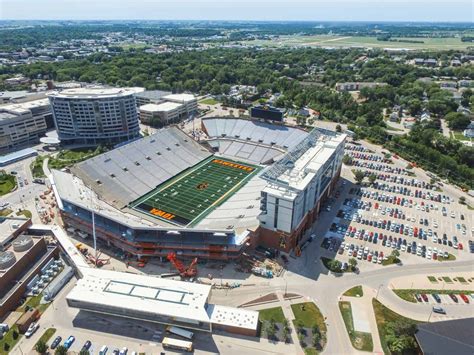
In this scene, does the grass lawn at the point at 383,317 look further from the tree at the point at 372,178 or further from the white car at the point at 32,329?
the white car at the point at 32,329

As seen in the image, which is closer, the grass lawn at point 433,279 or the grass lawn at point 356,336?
Answer: the grass lawn at point 356,336

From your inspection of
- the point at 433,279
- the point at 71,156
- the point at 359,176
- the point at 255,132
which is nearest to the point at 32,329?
the point at 433,279

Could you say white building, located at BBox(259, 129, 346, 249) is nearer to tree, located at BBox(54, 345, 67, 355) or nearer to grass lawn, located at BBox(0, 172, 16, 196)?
tree, located at BBox(54, 345, 67, 355)

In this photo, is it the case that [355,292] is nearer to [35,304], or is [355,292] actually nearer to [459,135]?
[35,304]

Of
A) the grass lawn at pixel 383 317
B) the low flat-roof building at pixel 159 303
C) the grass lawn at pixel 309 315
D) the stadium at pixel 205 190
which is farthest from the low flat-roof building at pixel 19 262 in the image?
the grass lawn at pixel 383 317

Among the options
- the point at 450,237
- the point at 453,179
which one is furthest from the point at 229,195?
the point at 453,179

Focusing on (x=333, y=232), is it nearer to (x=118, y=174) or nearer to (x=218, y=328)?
(x=218, y=328)

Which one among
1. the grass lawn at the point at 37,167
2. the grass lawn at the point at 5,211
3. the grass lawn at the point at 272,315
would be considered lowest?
the grass lawn at the point at 272,315

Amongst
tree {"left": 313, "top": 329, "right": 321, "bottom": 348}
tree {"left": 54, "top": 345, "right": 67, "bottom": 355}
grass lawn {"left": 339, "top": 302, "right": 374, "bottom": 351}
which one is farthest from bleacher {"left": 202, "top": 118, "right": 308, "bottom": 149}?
tree {"left": 54, "top": 345, "right": 67, "bottom": 355}
